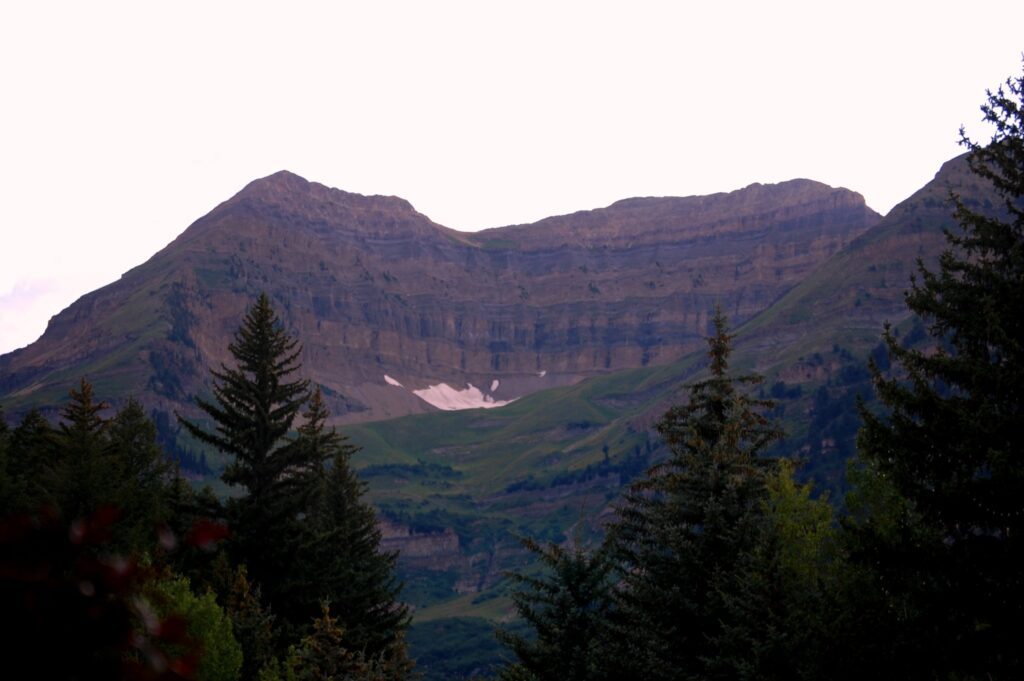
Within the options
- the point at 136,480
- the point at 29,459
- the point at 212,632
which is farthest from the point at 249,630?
the point at 29,459

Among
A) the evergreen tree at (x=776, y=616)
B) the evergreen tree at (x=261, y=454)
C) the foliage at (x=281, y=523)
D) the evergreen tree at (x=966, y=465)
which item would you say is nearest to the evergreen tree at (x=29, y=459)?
the evergreen tree at (x=261, y=454)

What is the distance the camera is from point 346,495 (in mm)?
52031

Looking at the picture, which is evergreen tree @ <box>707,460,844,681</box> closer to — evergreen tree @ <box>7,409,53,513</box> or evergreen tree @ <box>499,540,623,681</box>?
evergreen tree @ <box>499,540,623,681</box>

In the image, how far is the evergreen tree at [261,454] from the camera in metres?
42.4

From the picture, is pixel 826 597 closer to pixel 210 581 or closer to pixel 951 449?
pixel 951 449

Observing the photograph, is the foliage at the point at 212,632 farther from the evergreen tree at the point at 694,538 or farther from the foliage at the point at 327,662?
the evergreen tree at the point at 694,538

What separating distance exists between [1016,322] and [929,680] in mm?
6593

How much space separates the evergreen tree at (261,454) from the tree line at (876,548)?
16.1 meters

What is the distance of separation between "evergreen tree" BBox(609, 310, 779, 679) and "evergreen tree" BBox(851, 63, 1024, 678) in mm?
7644

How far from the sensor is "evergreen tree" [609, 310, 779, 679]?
27.0m

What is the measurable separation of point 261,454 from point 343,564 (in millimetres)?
5888

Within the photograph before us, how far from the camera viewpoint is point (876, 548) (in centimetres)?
1867

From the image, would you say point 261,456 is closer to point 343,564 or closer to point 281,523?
point 281,523

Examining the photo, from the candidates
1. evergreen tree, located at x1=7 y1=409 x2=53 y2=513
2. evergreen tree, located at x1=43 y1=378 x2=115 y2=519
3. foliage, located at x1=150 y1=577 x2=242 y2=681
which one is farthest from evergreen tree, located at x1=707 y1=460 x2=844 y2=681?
evergreen tree, located at x1=7 y1=409 x2=53 y2=513
